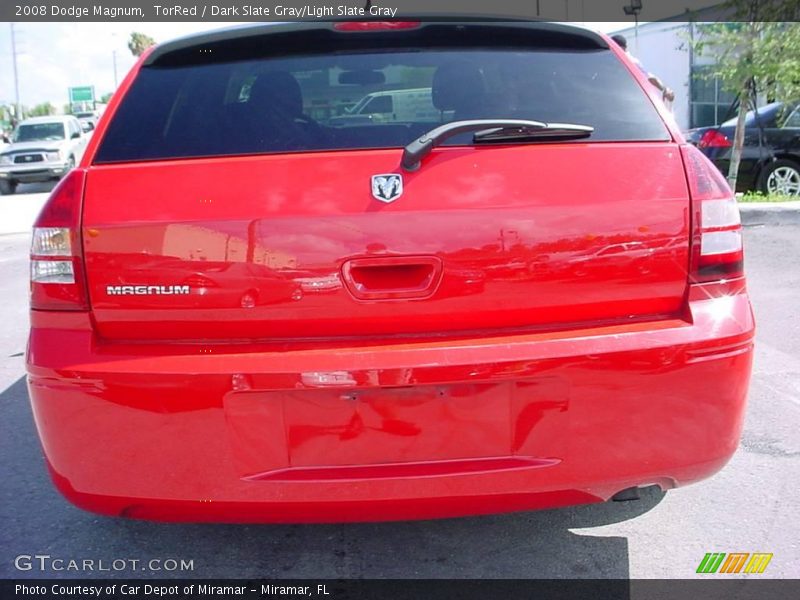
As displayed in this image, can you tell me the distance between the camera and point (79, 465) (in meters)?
2.24

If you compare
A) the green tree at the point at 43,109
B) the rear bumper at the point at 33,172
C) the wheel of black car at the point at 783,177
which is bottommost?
the wheel of black car at the point at 783,177

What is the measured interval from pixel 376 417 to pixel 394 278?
0.38 meters

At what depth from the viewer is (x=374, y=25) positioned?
266 centimetres

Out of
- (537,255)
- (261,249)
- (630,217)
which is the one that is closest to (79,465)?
(261,249)

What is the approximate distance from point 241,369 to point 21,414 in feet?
8.75

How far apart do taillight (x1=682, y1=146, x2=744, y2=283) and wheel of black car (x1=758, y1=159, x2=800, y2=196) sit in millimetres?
9593

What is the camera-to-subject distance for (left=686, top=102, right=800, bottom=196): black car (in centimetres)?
1077

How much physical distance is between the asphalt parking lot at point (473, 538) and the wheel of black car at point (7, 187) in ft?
62.0

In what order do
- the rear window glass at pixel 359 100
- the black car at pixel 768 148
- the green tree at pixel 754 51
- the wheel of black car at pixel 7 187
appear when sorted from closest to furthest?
the rear window glass at pixel 359 100 < the green tree at pixel 754 51 < the black car at pixel 768 148 < the wheel of black car at pixel 7 187

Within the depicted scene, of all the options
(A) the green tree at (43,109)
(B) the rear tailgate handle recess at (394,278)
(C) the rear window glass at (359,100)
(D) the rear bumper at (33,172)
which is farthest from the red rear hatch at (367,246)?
(A) the green tree at (43,109)

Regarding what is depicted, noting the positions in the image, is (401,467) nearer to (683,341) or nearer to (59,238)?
(683,341)

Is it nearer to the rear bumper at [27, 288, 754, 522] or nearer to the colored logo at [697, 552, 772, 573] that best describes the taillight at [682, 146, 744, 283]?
the rear bumper at [27, 288, 754, 522]

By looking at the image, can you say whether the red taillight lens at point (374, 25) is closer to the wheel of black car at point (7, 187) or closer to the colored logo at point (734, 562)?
the colored logo at point (734, 562)

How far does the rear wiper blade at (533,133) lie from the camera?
2.27 metres
